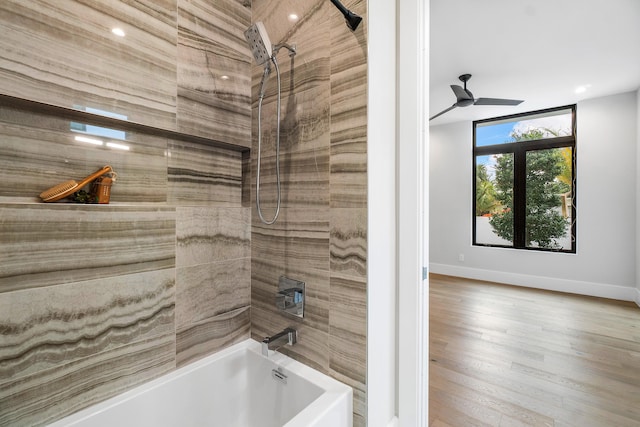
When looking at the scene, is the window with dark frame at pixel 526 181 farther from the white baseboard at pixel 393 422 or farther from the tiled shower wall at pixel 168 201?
the tiled shower wall at pixel 168 201

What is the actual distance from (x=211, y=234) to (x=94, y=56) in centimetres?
86

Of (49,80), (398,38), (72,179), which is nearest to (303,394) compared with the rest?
(72,179)

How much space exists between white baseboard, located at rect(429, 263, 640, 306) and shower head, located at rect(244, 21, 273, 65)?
16.0 ft

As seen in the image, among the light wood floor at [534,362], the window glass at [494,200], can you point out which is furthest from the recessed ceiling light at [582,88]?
the light wood floor at [534,362]

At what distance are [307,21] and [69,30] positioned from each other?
3.04 ft

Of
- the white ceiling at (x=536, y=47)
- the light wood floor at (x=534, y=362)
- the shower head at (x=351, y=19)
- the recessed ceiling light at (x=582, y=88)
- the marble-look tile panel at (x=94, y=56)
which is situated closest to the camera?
the marble-look tile panel at (x=94, y=56)

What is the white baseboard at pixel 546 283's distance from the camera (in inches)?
146

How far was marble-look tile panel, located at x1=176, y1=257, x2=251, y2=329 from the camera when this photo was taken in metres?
1.33

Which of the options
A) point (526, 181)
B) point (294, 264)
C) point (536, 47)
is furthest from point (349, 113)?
point (526, 181)

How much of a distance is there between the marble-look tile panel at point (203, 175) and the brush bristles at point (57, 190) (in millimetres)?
357

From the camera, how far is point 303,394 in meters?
1.22

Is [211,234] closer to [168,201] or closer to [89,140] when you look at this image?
[168,201]

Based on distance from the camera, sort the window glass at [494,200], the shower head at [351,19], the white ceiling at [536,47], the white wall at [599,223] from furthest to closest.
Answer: the window glass at [494,200]
the white wall at [599,223]
the white ceiling at [536,47]
the shower head at [351,19]

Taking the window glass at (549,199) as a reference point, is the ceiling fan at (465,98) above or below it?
above
